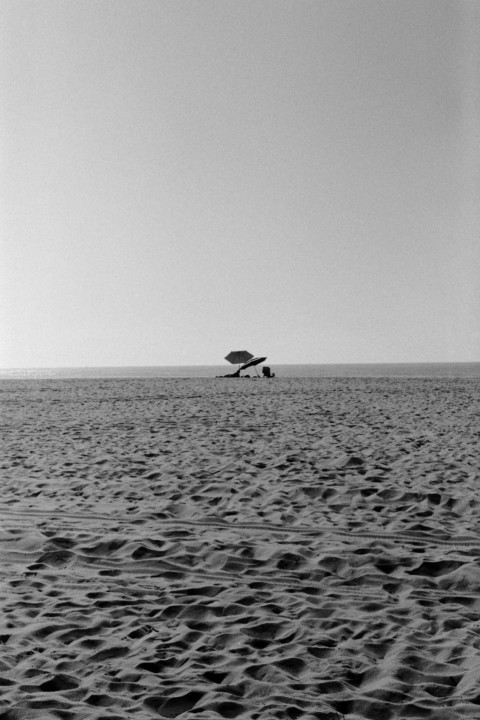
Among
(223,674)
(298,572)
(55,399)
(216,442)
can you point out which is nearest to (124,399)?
(55,399)

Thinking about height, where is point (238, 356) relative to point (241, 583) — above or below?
above

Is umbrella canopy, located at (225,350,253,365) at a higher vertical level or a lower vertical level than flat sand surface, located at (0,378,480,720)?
higher

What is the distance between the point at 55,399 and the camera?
2845 centimetres

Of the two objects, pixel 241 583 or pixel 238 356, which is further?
pixel 238 356

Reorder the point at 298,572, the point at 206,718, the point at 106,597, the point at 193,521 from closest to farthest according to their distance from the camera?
the point at 206,718 → the point at 106,597 → the point at 298,572 → the point at 193,521

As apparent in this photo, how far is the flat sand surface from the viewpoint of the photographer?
410 centimetres

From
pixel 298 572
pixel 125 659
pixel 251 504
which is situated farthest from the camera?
pixel 251 504

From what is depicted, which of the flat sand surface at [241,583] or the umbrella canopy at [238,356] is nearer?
the flat sand surface at [241,583]

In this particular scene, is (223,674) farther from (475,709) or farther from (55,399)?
(55,399)

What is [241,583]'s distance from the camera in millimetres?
6043

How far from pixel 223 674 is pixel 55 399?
83.7 feet

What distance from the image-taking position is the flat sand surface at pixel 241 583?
4.10 metres

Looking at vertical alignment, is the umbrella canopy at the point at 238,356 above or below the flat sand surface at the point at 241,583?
above

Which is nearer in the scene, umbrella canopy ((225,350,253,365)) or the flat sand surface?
the flat sand surface
